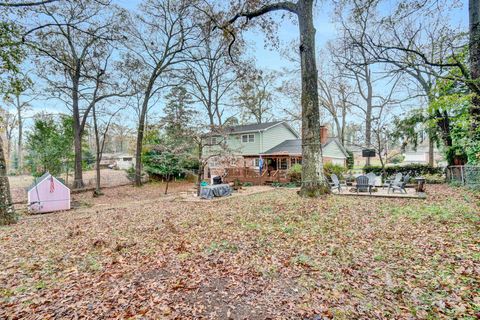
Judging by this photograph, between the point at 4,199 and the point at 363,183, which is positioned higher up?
the point at 4,199

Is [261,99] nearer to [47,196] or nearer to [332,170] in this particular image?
[332,170]

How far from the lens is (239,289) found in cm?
344

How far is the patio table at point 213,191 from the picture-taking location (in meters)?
13.7

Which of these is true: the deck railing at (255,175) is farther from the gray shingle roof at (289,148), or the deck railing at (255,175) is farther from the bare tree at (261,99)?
the bare tree at (261,99)

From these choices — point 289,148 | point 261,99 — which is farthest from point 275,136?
point 261,99

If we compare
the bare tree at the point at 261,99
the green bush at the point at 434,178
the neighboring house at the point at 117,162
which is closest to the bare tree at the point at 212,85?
the bare tree at the point at 261,99

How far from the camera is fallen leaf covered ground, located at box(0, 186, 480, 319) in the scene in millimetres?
2994

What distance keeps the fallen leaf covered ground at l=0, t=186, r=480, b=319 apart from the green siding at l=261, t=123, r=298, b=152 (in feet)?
57.8

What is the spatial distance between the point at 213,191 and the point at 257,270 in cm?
1021

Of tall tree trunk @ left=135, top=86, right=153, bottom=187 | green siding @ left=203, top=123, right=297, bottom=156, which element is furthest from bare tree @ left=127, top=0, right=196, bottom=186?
green siding @ left=203, top=123, right=297, bottom=156

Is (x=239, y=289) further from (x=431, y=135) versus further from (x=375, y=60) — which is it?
(x=431, y=135)

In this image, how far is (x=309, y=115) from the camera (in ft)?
27.7

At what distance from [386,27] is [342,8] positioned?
2.41m

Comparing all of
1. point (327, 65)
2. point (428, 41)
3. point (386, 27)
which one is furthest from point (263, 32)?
point (327, 65)
